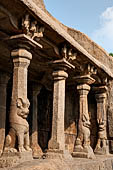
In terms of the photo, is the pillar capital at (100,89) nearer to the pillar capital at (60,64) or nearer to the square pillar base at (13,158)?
the pillar capital at (60,64)

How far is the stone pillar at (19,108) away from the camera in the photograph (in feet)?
18.1

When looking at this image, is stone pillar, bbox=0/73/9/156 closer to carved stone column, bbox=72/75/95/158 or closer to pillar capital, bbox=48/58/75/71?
pillar capital, bbox=48/58/75/71

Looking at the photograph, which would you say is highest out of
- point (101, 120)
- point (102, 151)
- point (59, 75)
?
point (59, 75)

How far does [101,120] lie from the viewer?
993cm

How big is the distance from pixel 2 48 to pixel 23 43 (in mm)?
1553

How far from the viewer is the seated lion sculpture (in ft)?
18.0

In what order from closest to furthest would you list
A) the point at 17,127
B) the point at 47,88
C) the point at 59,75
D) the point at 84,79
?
the point at 17,127 → the point at 59,75 → the point at 84,79 → the point at 47,88

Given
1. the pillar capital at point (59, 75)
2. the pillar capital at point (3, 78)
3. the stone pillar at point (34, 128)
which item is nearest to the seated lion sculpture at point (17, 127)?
the pillar capital at point (59, 75)

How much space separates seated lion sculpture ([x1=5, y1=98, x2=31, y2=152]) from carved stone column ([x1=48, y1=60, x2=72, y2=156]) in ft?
4.55

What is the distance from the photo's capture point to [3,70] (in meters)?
8.84

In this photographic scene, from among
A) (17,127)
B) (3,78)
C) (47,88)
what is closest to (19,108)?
(17,127)

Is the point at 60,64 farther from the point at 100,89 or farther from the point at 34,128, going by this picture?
the point at 34,128

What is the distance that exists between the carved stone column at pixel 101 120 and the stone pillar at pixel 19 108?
4590 mm

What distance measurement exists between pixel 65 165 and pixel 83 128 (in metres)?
3.33
